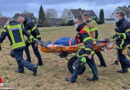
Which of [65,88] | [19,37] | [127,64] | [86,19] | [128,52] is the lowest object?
[65,88]

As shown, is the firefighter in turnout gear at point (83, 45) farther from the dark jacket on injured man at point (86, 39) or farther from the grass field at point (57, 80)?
the grass field at point (57, 80)

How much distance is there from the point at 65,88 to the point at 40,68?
2.01 m

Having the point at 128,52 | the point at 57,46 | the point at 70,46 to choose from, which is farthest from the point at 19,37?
the point at 128,52

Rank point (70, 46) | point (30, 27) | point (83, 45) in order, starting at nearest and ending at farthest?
point (83, 45) → point (70, 46) → point (30, 27)

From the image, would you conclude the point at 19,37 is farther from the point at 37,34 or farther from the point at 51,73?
the point at 51,73

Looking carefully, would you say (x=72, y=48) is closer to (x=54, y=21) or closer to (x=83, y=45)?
(x=83, y=45)

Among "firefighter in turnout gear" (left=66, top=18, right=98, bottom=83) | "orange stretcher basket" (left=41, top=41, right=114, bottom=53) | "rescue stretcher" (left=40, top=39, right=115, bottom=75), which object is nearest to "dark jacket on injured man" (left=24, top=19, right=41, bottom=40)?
"rescue stretcher" (left=40, top=39, right=115, bottom=75)

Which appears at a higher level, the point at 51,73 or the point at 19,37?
the point at 19,37

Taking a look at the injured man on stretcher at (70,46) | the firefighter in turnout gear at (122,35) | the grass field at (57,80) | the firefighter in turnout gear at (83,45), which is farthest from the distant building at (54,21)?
the firefighter in turnout gear at (83,45)

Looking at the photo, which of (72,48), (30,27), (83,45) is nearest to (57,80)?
(72,48)

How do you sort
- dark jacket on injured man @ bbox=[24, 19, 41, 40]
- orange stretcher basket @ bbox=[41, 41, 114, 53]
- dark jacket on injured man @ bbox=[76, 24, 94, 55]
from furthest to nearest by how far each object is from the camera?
dark jacket on injured man @ bbox=[24, 19, 41, 40], orange stretcher basket @ bbox=[41, 41, 114, 53], dark jacket on injured man @ bbox=[76, 24, 94, 55]

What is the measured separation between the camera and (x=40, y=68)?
20.1ft

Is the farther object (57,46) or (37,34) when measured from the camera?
(37,34)

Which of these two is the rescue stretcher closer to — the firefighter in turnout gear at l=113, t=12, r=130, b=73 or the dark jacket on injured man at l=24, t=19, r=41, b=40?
the firefighter in turnout gear at l=113, t=12, r=130, b=73
